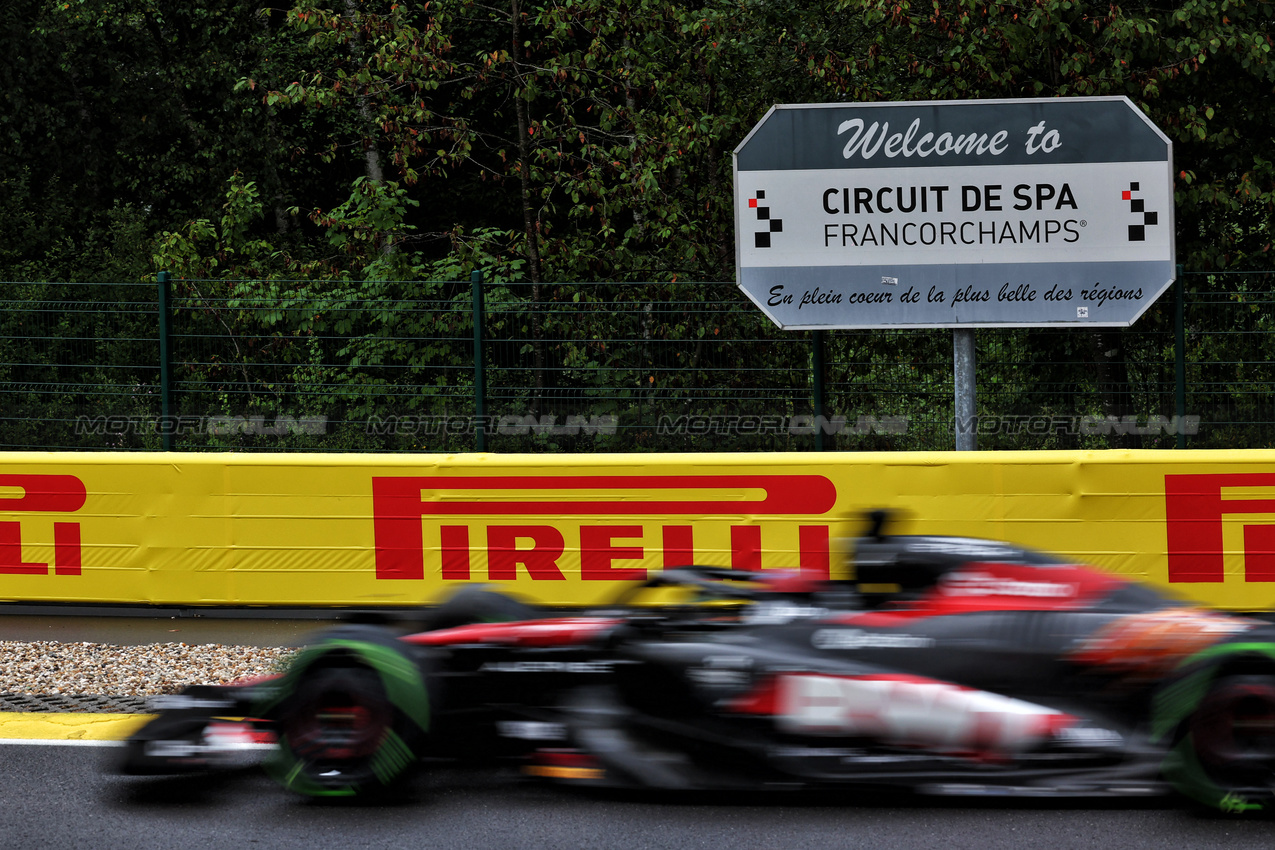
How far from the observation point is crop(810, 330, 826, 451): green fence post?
400 inches

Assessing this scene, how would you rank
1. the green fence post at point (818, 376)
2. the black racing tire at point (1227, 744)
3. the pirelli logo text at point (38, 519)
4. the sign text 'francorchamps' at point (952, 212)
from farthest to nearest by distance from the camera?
the sign text 'francorchamps' at point (952, 212) → the green fence post at point (818, 376) → the pirelli logo text at point (38, 519) → the black racing tire at point (1227, 744)

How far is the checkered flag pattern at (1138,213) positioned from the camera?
1029 cm

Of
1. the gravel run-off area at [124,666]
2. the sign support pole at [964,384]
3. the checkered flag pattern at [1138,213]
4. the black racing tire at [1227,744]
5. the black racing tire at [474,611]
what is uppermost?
the checkered flag pattern at [1138,213]

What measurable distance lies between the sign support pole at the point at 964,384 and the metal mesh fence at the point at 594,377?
1.57 feet

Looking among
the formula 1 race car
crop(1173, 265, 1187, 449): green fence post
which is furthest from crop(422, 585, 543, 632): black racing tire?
crop(1173, 265, 1187, 449): green fence post

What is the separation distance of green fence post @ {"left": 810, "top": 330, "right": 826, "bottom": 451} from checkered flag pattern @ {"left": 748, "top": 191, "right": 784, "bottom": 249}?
0.83 metres

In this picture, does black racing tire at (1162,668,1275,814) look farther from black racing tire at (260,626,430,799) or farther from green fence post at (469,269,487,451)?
green fence post at (469,269,487,451)

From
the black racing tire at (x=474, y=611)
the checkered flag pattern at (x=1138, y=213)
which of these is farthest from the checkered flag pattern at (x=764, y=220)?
the black racing tire at (x=474, y=611)

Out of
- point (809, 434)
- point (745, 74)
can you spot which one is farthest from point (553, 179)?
point (809, 434)

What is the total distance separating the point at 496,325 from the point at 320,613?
10.6 feet

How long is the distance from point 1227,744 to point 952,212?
6.50 meters

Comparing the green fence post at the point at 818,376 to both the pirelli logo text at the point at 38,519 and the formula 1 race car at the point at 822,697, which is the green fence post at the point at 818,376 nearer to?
the pirelli logo text at the point at 38,519

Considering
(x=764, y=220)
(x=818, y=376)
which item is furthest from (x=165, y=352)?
(x=818, y=376)

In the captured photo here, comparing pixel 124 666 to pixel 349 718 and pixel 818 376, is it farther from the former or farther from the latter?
pixel 818 376
